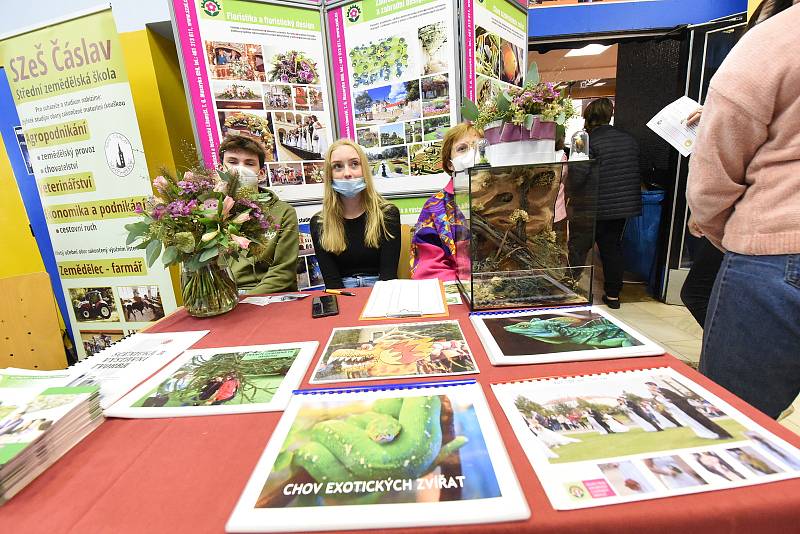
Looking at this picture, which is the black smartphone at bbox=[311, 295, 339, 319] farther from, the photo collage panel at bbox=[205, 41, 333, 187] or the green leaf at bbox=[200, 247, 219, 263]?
the photo collage panel at bbox=[205, 41, 333, 187]

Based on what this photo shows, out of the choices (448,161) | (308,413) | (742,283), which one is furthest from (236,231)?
(742,283)

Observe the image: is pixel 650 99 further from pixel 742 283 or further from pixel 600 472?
pixel 600 472

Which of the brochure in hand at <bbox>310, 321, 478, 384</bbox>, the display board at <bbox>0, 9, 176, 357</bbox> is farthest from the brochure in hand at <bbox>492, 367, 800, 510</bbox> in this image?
the display board at <bbox>0, 9, 176, 357</bbox>

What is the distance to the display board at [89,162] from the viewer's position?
2.17 m

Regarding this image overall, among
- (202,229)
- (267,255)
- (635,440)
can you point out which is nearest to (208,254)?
(202,229)

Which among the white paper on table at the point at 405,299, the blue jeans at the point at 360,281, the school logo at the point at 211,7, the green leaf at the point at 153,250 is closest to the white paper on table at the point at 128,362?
the green leaf at the point at 153,250

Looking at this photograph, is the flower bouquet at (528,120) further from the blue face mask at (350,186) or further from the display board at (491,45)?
the display board at (491,45)

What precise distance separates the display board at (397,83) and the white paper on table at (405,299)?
1188 millimetres

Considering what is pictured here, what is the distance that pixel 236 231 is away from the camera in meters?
1.19

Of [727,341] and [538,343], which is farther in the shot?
[727,341]

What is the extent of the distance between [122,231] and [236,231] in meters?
1.71

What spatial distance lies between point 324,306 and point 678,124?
62.4 inches

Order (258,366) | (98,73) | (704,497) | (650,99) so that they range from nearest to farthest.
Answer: (704,497) < (258,366) < (98,73) < (650,99)

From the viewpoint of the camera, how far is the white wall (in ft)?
8.63
